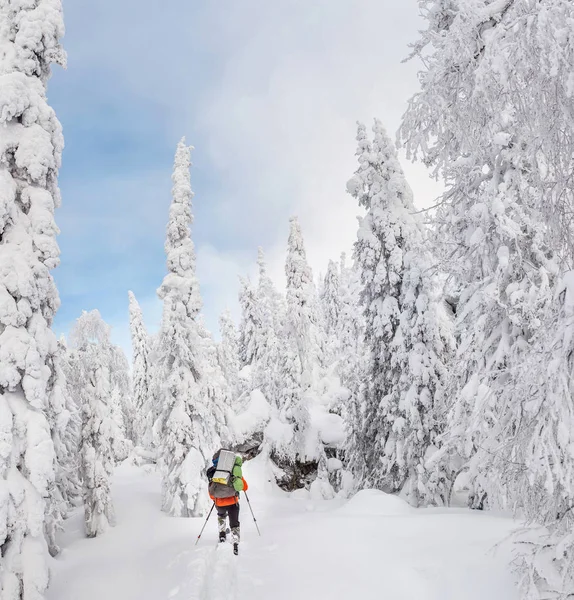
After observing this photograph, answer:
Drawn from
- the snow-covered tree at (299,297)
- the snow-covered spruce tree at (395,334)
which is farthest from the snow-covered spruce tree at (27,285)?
the snow-covered tree at (299,297)

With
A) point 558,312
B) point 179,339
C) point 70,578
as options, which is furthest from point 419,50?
point 179,339

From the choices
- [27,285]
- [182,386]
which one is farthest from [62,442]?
[27,285]

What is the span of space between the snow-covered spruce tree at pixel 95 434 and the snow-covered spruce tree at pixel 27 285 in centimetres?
1025

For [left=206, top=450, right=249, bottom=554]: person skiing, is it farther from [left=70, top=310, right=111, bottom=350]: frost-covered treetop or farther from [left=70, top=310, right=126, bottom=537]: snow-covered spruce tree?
[left=70, top=310, right=111, bottom=350]: frost-covered treetop

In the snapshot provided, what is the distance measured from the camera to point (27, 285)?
8773 mm

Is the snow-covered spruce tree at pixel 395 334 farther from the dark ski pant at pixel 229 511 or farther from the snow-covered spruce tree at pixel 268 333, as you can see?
the snow-covered spruce tree at pixel 268 333

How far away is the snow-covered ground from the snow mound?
3 centimetres

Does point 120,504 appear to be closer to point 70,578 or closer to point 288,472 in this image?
point 288,472

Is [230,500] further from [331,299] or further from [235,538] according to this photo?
[331,299]

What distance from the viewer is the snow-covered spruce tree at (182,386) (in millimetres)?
18984

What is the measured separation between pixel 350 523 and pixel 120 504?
16454 mm

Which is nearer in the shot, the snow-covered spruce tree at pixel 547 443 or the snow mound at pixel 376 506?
the snow-covered spruce tree at pixel 547 443

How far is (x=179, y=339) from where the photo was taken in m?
20.1

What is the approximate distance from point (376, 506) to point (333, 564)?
15.0 feet
